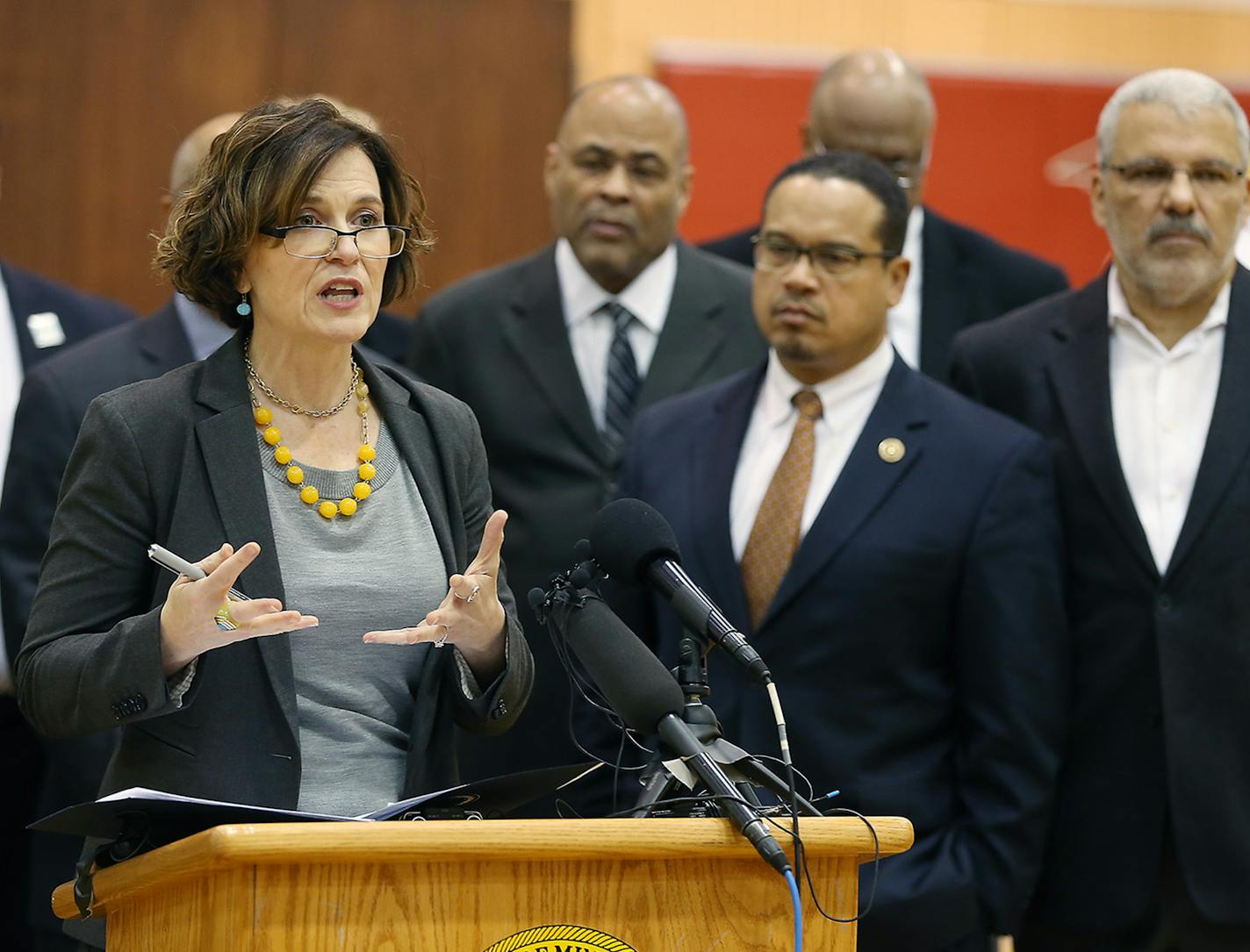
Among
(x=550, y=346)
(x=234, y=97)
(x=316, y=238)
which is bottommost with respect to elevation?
(x=550, y=346)

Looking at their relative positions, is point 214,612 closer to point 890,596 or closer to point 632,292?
point 890,596

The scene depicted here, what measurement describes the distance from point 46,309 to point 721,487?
1665 mm

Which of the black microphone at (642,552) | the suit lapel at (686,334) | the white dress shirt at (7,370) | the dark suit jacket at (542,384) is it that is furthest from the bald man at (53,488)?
the black microphone at (642,552)

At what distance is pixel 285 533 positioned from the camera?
87.5 inches

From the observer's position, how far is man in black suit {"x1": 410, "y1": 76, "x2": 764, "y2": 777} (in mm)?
3732

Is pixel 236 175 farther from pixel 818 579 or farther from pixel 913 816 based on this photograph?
pixel 913 816

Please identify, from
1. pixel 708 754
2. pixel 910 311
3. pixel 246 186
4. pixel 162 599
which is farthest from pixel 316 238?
pixel 910 311

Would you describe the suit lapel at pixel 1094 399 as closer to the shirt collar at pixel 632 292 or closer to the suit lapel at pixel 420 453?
the shirt collar at pixel 632 292

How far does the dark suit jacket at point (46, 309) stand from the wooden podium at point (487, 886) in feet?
7.03

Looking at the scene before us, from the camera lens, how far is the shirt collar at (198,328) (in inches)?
137

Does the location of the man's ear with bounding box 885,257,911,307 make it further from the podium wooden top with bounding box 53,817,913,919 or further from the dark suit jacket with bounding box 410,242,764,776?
the podium wooden top with bounding box 53,817,913,919

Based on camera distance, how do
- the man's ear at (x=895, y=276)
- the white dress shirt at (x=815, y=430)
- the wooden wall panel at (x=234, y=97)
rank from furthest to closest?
the wooden wall panel at (x=234, y=97)
the man's ear at (x=895, y=276)
the white dress shirt at (x=815, y=430)

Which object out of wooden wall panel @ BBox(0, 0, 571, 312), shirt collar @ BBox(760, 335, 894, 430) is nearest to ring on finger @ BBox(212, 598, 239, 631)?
shirt collar @ BBox(760, 335, 894, 430)

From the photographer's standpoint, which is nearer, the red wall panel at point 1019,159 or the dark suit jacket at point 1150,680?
the dark suit jacket at point 1150,680
